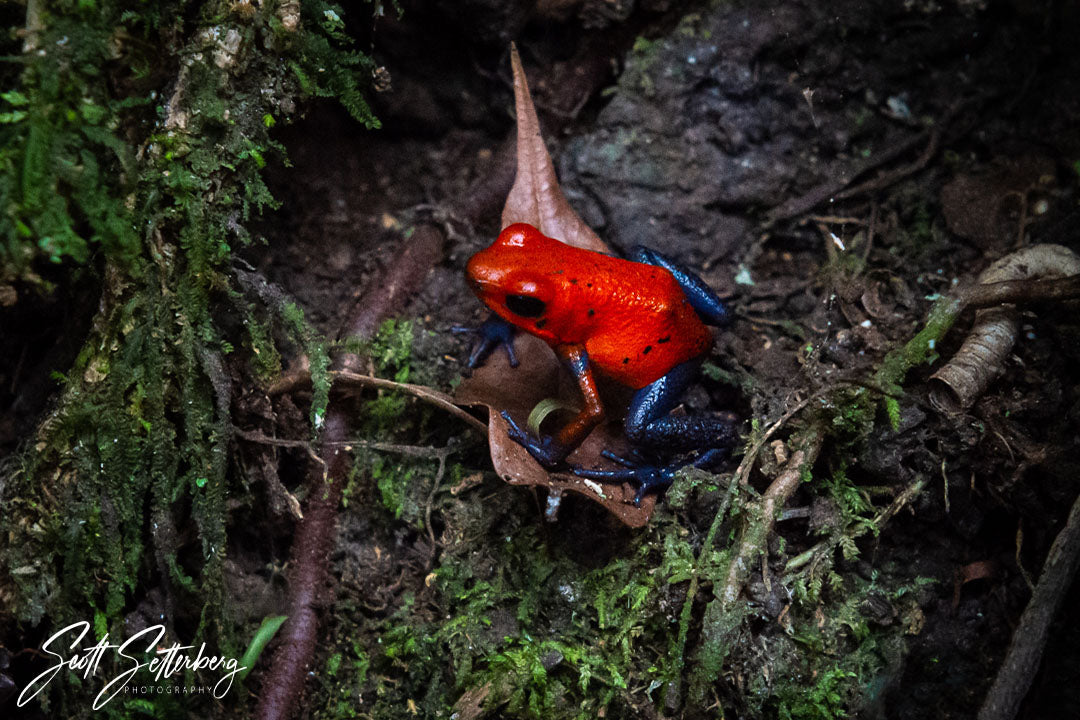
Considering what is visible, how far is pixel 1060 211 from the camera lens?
3.10 metres

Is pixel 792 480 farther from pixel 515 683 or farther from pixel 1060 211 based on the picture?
pixel 1060 211

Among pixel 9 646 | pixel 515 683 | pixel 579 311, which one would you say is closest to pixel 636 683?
pixel 515 683

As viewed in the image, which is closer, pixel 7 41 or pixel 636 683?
pixel 7 41

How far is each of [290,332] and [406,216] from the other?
1.07 metres

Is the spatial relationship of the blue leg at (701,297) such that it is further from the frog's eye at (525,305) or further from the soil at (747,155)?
the frog's eye at (525,305)

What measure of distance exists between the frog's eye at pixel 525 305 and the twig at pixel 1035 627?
1.92 meters

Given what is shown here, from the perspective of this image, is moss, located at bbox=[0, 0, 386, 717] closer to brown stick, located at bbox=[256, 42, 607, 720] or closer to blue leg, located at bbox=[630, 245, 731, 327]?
brown stick, located at bbox=[256, 42, 607, 720]

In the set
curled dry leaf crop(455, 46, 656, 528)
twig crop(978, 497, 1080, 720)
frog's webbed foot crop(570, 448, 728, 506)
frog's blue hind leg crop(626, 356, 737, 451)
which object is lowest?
twig crop(978, 497, 1080, 720)

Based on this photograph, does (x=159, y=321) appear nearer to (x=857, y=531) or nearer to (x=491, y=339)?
(x=491, y=339)

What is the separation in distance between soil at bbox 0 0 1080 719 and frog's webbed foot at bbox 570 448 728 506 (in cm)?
28

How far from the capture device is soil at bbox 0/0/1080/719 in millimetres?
3188

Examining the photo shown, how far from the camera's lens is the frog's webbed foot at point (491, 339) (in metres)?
3.10
